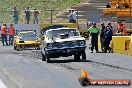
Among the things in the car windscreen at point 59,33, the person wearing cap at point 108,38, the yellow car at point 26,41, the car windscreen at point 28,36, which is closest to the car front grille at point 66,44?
the car windscreen at point 59,33

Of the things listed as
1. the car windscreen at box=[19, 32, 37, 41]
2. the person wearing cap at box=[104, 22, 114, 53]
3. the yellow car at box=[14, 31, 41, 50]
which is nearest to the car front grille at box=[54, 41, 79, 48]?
the person wearing cap at box=[104, 22, 114, 53]

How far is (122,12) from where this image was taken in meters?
47.6

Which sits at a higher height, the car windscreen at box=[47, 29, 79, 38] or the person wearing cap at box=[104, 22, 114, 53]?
the car windscreen at box=[47, 29, 79, 38]

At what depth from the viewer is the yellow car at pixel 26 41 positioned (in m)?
38.2

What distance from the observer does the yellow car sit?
3816 centimetres

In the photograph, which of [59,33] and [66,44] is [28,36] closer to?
[59,33]

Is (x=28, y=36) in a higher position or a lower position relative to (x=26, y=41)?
higher

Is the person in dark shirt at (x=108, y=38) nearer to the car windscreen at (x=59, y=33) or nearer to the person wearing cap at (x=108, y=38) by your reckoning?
the person wearing cap at (x=108, y=38)

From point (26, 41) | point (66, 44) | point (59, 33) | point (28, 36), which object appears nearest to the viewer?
point (66, 44)

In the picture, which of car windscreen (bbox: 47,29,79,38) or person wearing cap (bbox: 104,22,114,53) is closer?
car windscreen (bbox: 47,29,79,38)

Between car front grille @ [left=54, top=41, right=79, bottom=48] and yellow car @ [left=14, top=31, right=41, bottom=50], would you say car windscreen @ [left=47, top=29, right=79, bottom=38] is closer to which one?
car front grille @ [left=54, top=41, right=79, bottom=48]

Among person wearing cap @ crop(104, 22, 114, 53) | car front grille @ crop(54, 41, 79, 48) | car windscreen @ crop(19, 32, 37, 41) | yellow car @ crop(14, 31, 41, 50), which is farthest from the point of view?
car windscreen @ crop(19, 32, 37, 41)

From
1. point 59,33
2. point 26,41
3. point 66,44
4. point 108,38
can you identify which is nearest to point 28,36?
point 26,41

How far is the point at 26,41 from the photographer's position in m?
38.9
